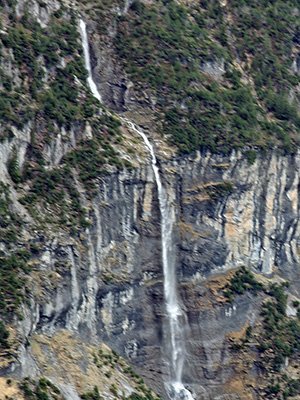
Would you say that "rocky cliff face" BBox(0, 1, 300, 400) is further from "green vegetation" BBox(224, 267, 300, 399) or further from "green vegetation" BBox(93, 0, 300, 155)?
"green vegetation" BBox(93, 0, 300, 155)

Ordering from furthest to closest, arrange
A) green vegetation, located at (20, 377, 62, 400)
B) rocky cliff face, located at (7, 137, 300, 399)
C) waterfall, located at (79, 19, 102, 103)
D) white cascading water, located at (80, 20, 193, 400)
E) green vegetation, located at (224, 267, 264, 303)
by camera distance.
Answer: waterfall, located at (79, 19, 102, 103), green vegetation, located at (224, 267, 264, 303), white cascading water, located at (80, 20, 193, 400), rocky cliff face, located at (7, 137, 300, 399), green vegetation, located at (20, 377, 62, 400)

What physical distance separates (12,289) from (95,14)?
106 feet

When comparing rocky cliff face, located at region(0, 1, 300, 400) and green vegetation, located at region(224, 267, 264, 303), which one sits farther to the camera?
green vegetation, located at region(224, 267, 264, 303)

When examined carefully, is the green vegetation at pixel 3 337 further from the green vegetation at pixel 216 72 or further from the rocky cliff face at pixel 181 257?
the green vegetation at pixel 216 72

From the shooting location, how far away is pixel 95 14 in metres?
113

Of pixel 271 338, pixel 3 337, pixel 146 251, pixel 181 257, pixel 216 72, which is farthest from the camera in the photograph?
pixel 216 72

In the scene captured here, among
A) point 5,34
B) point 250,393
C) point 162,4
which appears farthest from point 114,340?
point 162,4

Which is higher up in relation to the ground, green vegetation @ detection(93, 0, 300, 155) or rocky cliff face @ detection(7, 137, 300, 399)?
green vegetation @ detection(93, 0, 300, 155)

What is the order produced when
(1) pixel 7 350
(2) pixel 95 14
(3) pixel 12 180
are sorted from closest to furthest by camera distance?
(1) pixel 7 350, (3) pixel 12 180, (2) pixel 95 14

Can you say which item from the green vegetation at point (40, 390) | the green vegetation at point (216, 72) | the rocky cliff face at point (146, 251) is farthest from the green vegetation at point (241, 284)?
the green vegetation at point (40, 390)

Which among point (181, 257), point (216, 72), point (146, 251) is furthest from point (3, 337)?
point (216, 72)

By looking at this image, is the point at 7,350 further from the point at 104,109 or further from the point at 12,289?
the point at 104,109

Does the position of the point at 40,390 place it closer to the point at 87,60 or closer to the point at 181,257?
the point at 181,257

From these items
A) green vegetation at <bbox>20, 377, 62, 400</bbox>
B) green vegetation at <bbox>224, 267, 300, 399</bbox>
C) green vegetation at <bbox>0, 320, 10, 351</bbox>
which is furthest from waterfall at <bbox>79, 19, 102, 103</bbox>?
green vegetation at <bbox>20, 377, 62, 400</bbox>
